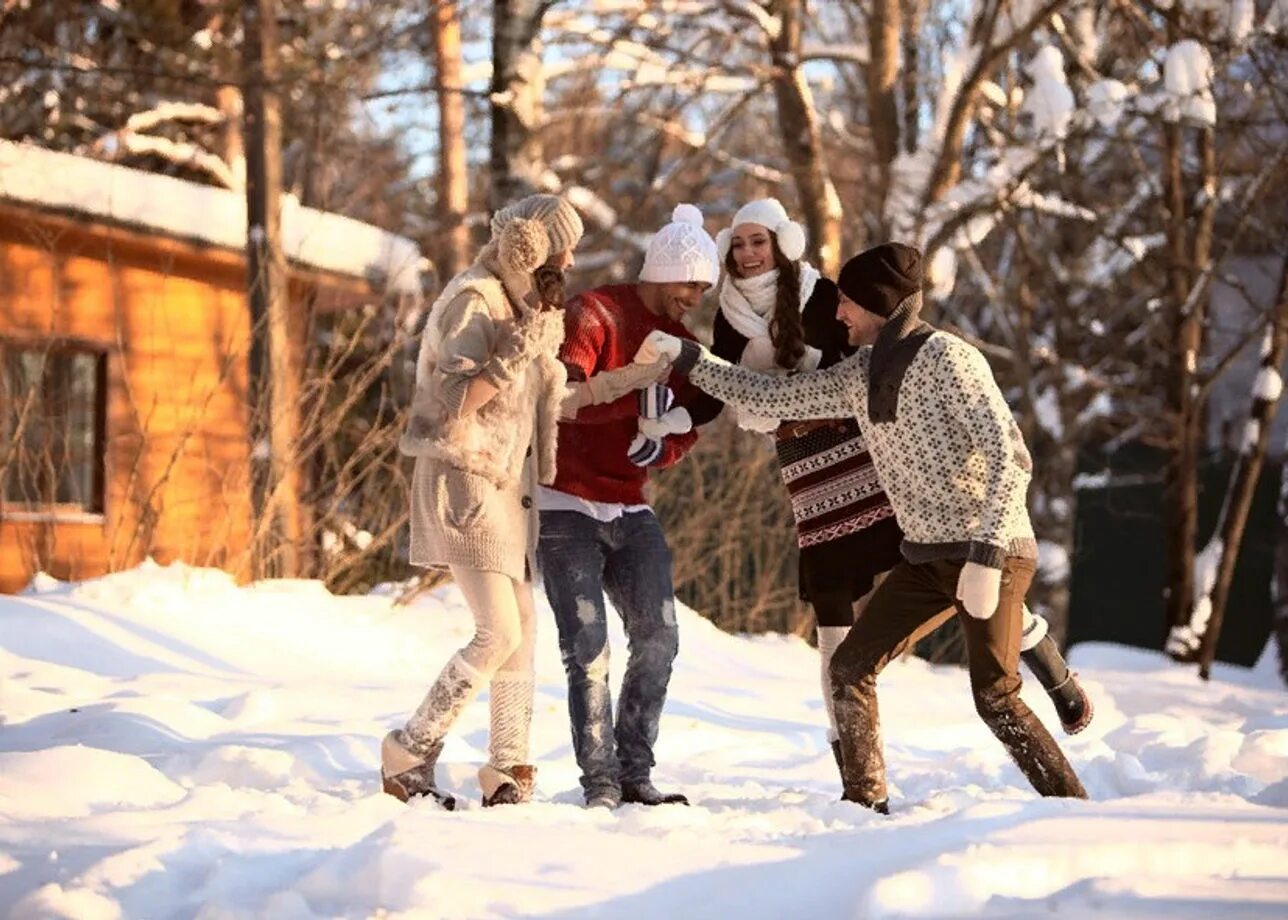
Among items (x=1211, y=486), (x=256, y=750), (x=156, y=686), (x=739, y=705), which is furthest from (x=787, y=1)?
(x=1211, y=486)

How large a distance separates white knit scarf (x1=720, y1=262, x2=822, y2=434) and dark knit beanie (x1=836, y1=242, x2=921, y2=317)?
425mm

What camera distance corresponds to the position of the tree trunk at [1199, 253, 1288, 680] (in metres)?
17.0

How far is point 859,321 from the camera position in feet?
19.8

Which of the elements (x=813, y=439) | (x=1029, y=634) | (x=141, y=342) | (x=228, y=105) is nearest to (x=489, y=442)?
(x=813, y=439)

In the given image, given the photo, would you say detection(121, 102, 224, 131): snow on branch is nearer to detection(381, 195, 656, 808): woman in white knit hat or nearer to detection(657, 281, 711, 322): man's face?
detection(657, 281, 711, 322): man's face

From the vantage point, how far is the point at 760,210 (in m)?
6.45

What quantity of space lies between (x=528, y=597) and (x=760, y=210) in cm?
140

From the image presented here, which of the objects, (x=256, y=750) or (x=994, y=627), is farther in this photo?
(x=256, y=750)

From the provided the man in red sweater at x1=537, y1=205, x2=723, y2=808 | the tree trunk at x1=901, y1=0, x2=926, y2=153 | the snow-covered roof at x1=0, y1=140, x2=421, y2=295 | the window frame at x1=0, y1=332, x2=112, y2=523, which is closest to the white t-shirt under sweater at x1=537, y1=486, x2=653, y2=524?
the man in red sweater at x1=537, y1=205, x2=723, y2=808

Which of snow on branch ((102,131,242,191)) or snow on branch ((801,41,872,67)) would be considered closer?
snow on branch ((801,41,872,67))

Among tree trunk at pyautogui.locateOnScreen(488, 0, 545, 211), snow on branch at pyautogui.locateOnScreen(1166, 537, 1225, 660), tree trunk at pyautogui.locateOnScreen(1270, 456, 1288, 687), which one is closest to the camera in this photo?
tree trunk at pyautogui.locateOnScreen(488, 0, 545, 211)

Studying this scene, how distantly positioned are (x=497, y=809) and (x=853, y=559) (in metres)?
1.41

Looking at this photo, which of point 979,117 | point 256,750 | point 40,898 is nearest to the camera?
point 40,898

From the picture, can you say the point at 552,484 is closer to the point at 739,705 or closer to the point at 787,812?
the point at 787,812
